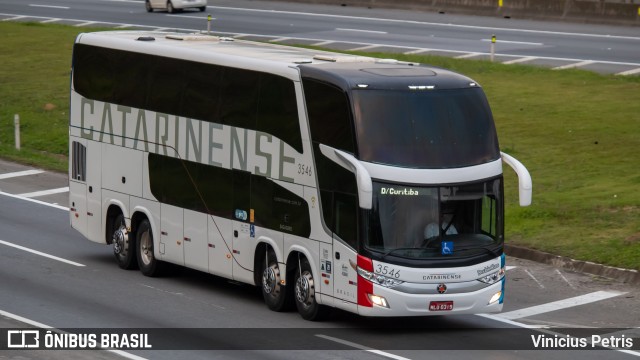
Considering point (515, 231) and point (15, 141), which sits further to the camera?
point (15, 141)

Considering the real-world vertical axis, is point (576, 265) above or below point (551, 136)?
below

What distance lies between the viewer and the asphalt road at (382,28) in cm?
4469

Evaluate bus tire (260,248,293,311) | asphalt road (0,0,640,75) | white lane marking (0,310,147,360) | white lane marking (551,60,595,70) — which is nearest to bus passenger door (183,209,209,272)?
bus tire (260,248,293,311)

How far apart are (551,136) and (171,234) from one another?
13487 millimetres

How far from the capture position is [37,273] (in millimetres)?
22703

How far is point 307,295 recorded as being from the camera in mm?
19109

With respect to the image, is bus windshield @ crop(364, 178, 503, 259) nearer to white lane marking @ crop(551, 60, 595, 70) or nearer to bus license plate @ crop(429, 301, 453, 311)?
bus license plate @ crop(429, 301, 453, 311)

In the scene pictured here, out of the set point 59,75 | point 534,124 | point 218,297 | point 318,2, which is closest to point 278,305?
point 218,297

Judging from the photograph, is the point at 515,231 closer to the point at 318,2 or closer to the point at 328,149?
the point at 328,149

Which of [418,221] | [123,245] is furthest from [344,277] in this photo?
[123,245]

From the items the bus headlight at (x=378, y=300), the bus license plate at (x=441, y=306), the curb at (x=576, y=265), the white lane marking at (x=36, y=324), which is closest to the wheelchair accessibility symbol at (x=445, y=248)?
the bus license plate at (x=441, y=306)

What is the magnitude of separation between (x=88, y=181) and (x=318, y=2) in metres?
39.6

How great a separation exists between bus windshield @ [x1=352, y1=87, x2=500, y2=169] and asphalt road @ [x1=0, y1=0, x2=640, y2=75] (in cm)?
2249

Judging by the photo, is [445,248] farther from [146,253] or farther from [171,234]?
[146,253]
